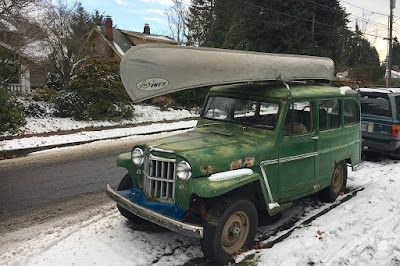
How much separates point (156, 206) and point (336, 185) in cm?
376

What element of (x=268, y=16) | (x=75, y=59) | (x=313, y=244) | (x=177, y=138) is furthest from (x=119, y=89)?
(x=268, y=16)

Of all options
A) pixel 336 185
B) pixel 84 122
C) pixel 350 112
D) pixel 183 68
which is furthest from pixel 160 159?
pixel 84 122

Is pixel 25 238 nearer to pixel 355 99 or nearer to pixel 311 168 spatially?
pixel 311 168

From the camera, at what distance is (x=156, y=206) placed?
4195mm

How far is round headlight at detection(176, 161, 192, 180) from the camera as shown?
3900 millimetres

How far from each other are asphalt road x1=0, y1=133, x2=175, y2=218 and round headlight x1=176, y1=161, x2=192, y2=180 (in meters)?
3.56

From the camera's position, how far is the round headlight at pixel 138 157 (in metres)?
4.61

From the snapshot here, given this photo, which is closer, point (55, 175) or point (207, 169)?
point (207, 169)

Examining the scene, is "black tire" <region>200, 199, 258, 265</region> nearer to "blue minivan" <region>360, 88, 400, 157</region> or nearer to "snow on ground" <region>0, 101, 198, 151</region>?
"blue minivan" <region>360, 88, 400, 157</region>

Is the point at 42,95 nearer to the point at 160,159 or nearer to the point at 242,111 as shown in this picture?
the point at 242,111

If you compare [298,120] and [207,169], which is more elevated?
[298,120]

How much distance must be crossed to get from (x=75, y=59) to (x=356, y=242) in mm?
21836

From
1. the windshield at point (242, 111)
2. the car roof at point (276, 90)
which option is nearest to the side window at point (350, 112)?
the car roof at point (276, 90)

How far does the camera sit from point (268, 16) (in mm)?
29375
